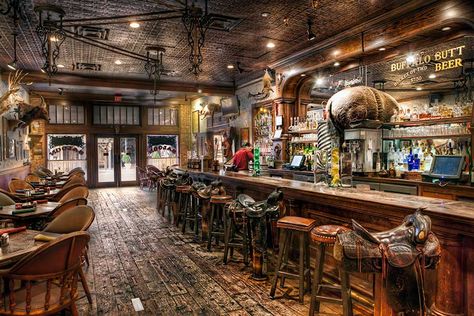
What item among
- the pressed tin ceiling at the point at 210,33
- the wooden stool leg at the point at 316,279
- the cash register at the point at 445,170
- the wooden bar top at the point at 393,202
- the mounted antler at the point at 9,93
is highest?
the pressed tin ceiling at the point at 210,33

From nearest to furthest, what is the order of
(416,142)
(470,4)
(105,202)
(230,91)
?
(470,4) < (416,142) < (105,202) < (230,91)

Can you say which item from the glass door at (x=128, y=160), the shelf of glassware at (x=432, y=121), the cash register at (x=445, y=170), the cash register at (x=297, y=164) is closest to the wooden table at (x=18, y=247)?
the cash register at (x=445, y=170)

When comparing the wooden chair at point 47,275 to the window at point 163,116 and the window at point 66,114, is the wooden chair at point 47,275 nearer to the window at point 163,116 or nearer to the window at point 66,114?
the window at point 66,114

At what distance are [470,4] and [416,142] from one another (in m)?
2.71

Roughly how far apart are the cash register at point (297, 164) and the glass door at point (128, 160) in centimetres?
826

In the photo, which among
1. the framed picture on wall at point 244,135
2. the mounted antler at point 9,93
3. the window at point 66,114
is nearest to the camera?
the mounted antler at point 9,93

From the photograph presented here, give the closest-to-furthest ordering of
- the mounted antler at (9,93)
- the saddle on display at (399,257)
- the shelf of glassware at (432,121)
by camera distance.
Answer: the saddle on display at (399,257) → the shelf of glassware at (432,121) → the mounted antler at (9,93)

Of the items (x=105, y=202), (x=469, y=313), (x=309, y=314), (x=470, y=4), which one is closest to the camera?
(x=469, y=313)

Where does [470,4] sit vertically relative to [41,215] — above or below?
above

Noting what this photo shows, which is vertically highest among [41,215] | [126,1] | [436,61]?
[126,1]

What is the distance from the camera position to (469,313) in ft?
7.49

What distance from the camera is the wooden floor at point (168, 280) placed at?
3092 mm

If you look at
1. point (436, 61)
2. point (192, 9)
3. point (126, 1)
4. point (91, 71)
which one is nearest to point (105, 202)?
point (91, 71)

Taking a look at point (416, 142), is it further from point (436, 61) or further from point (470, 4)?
point (470, 4)
